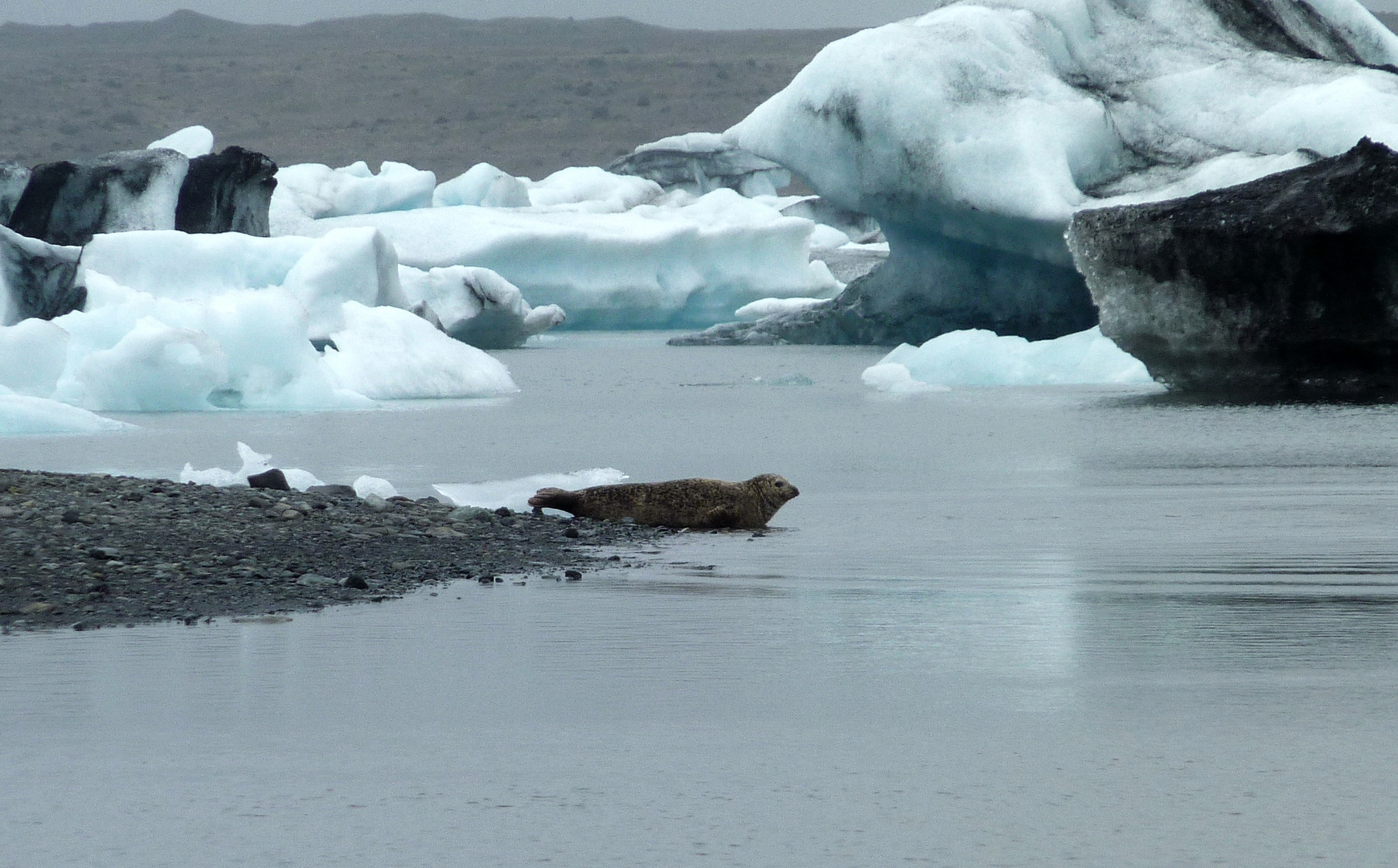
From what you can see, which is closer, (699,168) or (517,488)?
(517,488)

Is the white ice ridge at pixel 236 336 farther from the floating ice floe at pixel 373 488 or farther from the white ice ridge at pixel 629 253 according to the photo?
the white ice ridge at pixel 629 253

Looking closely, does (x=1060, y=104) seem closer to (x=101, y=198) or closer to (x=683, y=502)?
(x=101, y=198)

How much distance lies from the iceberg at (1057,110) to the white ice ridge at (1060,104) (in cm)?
2

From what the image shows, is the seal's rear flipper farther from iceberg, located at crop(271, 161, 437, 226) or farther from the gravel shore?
iceberg, located at crop(271, 161, 437, 226)

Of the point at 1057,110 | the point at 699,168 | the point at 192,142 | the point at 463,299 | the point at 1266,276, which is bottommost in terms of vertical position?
the point at 1266,276

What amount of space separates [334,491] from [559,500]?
89 cm

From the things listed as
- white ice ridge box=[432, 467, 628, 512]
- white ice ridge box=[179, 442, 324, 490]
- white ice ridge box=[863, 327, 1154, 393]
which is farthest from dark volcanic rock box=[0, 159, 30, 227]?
white ice ridge box=[432, 467, 628, 512]

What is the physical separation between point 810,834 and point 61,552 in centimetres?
314

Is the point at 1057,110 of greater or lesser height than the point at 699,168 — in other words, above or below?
below

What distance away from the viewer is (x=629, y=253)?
83.8ft

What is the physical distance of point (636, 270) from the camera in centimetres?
2619

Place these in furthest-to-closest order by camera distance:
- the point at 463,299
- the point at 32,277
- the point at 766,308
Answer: the point at 766,308 < the point at 463,299 < the point at 32,277

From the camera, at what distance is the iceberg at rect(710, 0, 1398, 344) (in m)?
16.5

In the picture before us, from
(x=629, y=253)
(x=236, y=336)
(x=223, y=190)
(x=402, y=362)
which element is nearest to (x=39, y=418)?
(x=236, y=336)
